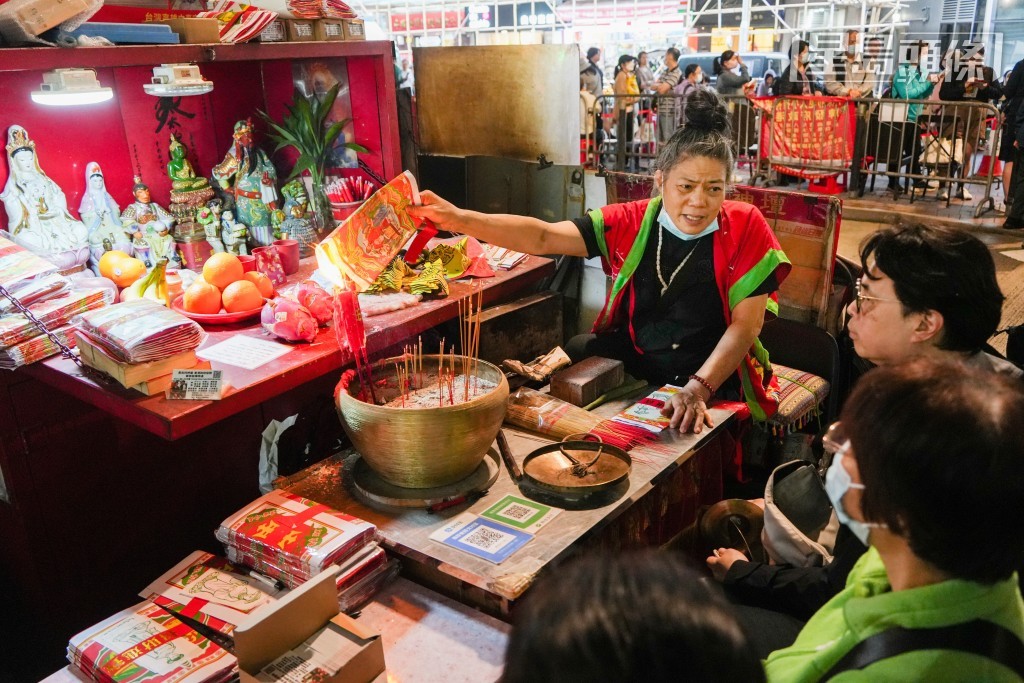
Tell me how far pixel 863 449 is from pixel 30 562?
2.59 meters

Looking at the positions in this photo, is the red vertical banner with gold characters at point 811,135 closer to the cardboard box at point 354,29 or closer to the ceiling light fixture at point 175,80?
the cardboard box at point 354,29

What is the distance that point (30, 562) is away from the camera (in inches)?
103

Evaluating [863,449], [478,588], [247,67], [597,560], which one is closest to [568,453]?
[478,588]

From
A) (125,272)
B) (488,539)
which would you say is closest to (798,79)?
(125,272)

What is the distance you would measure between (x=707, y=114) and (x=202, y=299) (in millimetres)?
1800

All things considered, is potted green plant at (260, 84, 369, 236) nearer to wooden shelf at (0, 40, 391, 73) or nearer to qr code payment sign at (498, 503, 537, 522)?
wooden shelf at (0, 40, 391, 73)

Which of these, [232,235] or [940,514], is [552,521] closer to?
[940,514]

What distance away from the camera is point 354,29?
3.57m

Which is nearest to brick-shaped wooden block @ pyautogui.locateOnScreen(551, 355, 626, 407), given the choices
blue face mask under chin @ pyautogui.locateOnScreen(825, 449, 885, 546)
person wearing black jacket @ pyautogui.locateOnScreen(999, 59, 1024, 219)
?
blue face mask under chin @ pyautogui.locateOnScreen(825, 449, 885, 546)

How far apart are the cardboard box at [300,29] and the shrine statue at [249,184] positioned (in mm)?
450

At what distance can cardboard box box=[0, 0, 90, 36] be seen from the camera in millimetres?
2410

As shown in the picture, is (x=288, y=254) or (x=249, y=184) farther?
(x=249, y=184)

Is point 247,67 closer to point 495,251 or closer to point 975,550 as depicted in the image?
point 495,251

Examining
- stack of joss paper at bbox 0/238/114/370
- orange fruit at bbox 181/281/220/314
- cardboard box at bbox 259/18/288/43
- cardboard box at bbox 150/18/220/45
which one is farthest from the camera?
cardboard box at bbox 259/18/288/43
